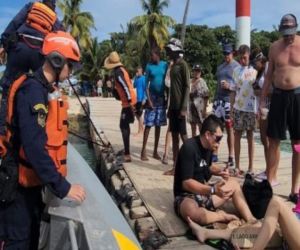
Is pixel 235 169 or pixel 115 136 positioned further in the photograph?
pixel 115 136

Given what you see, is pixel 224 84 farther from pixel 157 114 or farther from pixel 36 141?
pixel 36 141

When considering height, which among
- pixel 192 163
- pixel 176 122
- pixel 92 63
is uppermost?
pixel 92 63

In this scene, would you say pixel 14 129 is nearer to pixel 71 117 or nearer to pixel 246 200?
pixel 246 200

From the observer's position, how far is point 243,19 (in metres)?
22.2

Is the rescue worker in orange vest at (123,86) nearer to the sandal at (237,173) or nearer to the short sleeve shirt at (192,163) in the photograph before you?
the sandal at (237,173)

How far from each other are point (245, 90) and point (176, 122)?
1.02 metres

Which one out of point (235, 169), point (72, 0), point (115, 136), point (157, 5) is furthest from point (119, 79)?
point (72, 0)

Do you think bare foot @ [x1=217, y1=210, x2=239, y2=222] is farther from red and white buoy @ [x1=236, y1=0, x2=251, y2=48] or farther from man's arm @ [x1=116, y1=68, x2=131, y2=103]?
red and white buoy @ [x1=236, y1=0, x2=251, y2=48]

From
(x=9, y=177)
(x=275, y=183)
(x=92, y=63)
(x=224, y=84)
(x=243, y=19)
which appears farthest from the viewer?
(x=92, y=63)

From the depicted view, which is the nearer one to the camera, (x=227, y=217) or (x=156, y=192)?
(x=227, y=217)

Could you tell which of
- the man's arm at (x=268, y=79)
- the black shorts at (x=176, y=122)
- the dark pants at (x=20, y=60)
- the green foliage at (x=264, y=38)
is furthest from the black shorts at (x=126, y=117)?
the green foliage at (x=264, y=38)

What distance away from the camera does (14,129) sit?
2.73 meters

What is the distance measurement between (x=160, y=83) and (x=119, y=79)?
61 centimetres

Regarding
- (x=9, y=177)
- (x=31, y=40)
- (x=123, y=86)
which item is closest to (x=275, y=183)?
(x=123, y=86)
